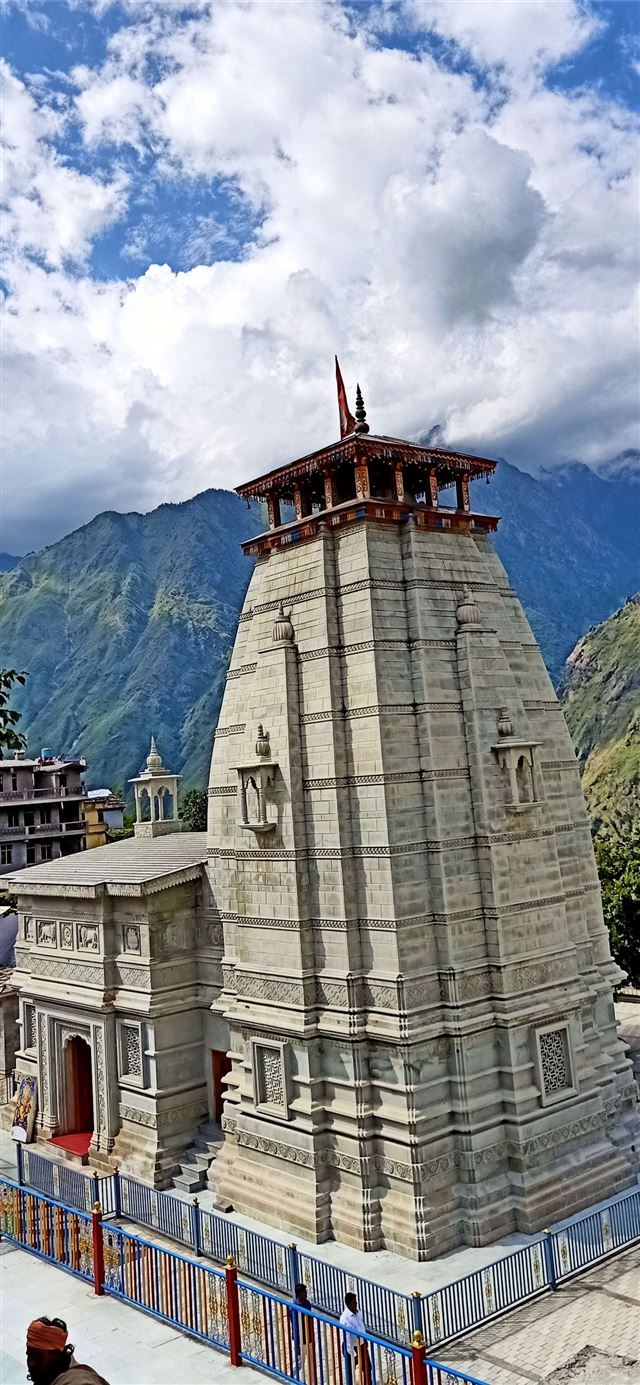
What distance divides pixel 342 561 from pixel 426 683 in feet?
9.17

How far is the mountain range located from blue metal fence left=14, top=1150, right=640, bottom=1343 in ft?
371

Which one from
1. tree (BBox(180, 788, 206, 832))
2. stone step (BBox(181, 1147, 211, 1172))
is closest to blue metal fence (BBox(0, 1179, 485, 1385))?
stone step (BBox(181, 1147, 211, 1172))

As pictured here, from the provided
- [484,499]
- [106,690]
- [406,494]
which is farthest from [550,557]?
[406,494]

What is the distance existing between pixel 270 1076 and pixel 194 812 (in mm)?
49634

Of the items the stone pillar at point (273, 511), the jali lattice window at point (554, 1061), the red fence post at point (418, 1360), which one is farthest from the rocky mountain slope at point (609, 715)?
the red fence post at point (418, 1360)

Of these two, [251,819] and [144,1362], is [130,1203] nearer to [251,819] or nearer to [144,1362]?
[144,1362]

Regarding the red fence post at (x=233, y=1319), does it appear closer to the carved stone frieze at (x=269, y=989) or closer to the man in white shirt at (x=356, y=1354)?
the man in white shirt at (x=356, y=1354)

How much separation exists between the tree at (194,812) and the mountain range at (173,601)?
59.5m

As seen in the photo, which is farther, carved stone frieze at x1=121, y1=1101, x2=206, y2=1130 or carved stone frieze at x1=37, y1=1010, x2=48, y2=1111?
carved stone frieze at x1=37, y1=1010, x2=48, y2=1111

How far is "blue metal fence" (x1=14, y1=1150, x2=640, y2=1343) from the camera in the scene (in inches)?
459

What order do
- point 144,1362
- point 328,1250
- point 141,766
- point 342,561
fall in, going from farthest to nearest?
point 141,766
point 342,561
point 328,1250
point 144,1362

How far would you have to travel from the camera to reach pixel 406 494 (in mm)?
17969

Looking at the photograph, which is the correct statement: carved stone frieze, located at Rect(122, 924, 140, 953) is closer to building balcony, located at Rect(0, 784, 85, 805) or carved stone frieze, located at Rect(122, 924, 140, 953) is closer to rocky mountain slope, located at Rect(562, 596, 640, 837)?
building balcony, located at Rect(0, 784, 85, 805)

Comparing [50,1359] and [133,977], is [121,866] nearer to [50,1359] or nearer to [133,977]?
[133,977]
